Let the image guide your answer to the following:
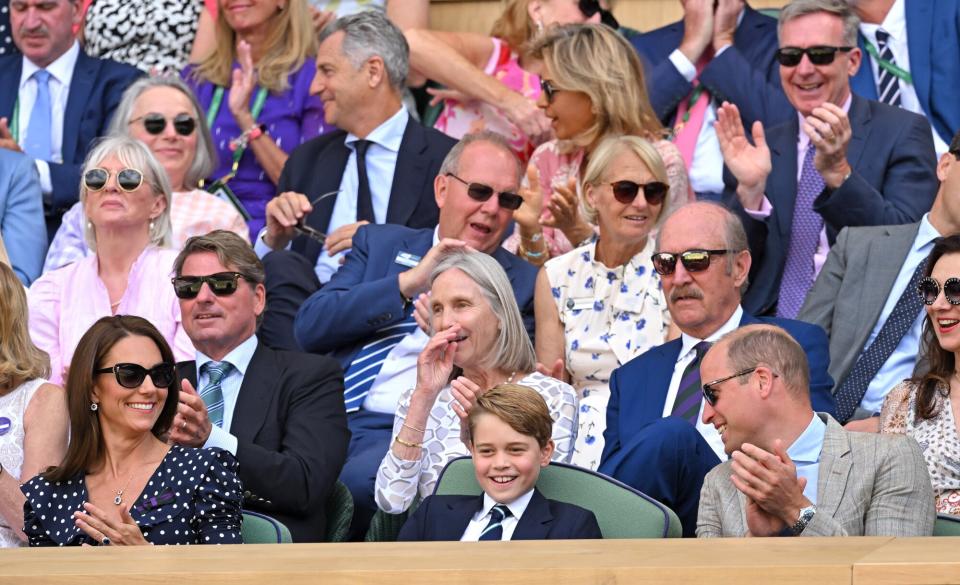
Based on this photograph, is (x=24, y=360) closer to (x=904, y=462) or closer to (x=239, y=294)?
(x=239, y=294)

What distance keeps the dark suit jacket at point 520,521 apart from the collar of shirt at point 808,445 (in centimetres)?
52

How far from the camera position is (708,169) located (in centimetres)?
652

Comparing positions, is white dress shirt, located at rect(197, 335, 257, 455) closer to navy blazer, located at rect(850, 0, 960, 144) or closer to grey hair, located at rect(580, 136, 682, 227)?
grey hair, located at rect(580, 136, 682, 227)

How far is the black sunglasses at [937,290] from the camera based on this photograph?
179 inches

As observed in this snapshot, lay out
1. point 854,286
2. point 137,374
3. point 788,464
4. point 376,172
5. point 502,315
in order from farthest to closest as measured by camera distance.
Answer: point 376,172 < point 854,286 < point 502,315 < point 137,374 < point 788,464

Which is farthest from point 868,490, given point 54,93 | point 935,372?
point 54,93

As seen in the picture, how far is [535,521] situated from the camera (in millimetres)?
4238

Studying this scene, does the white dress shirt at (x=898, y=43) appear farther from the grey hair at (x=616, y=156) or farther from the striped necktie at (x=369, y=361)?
the striped necktie at (x=369, y=361)

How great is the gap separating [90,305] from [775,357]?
2.59m

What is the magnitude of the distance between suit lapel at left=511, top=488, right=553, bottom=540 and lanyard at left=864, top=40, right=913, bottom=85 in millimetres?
3015

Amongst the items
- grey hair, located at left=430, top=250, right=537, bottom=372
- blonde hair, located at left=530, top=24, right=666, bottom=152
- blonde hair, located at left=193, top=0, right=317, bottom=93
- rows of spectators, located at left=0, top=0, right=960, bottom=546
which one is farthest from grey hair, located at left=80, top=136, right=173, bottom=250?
blonde hair, located at left=530, top=24, right=666, bottom=152

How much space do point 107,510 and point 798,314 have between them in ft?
8.10

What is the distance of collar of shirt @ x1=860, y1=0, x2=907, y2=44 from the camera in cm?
660

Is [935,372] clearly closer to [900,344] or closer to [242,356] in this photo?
[900,344]
